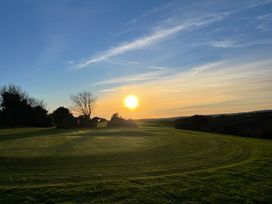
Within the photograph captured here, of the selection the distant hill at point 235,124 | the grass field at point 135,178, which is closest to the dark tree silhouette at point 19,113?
the distant hill at point 235,124

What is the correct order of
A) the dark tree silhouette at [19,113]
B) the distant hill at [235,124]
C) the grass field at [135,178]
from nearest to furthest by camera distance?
the grass field at [135,178] → the distant hill at [235,124] → the dark tree silhouette at [19,113]

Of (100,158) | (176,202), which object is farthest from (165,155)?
(176,202)

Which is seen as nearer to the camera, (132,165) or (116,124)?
(132,165)

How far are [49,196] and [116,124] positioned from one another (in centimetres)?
4665

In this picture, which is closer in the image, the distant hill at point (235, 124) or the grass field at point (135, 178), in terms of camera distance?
the grass field at point (135, 178)

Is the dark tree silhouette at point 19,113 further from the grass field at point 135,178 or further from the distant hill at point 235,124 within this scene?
the grass field at point 135,178

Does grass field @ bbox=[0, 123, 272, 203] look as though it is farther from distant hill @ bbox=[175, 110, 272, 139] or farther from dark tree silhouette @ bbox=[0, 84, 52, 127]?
dark tree silhouette @ bbox=[0, 84, 52, 127]

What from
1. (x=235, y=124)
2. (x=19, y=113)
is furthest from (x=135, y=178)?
(x=19, y=113)

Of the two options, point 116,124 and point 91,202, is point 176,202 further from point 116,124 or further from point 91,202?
point 116,124

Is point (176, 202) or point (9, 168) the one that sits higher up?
→ point (9, 168)

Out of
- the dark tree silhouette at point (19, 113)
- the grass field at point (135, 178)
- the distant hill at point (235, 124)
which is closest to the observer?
the grass field at point (135, 178)

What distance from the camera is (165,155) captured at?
18.6 meters

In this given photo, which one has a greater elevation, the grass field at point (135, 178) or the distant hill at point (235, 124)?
the distant hill at point (235, 124)

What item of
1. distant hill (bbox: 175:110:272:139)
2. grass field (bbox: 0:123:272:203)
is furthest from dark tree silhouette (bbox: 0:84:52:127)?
grass field (bbox: 0:123:272:203)
